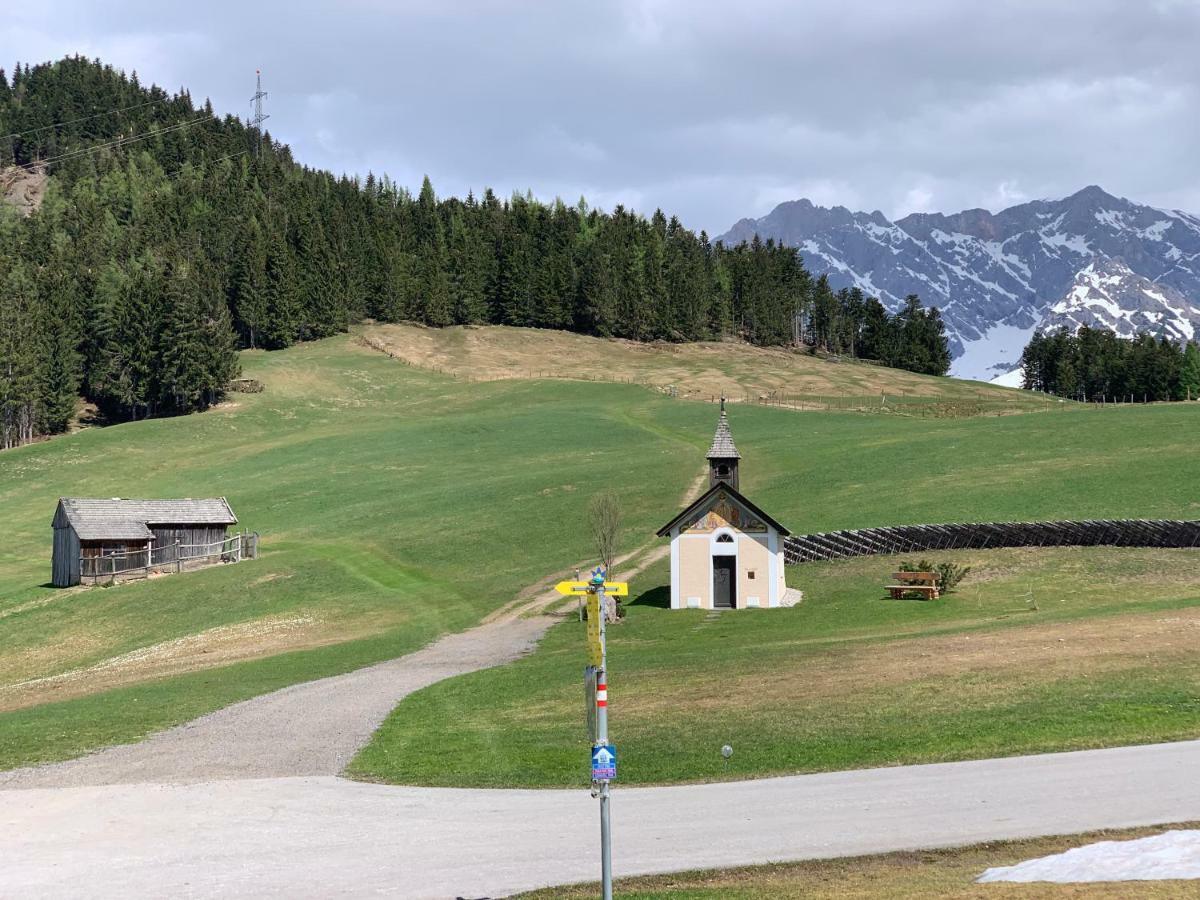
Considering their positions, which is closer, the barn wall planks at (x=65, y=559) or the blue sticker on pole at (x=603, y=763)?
the blue sticker on pole at (x=603, y=763)

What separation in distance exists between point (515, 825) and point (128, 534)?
58.7 metres

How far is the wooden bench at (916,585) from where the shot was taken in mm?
52750

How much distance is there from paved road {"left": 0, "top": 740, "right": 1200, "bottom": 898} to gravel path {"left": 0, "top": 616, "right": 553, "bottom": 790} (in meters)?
2.15

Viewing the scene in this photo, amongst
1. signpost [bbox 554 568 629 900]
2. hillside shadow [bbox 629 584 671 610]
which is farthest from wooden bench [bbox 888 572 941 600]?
signpost [bbox 554 568 629 900]

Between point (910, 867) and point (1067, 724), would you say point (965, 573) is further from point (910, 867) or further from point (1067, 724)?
point (910, 867)

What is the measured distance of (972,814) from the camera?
20500mm

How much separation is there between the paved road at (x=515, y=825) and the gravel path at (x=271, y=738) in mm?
2147

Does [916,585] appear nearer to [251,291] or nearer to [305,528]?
[305,528]

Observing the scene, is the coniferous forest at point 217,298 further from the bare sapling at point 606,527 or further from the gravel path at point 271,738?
the gravel path at point 271,738

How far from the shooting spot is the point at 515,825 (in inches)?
878

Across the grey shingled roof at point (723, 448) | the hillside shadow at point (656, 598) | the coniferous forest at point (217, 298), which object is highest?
the coniferous forest at point (217, 298)

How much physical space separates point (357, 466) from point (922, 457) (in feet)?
154

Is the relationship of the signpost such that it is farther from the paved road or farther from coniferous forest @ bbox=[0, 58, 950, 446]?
coniferous forest @ bbox=[0, 58, 950, 446]

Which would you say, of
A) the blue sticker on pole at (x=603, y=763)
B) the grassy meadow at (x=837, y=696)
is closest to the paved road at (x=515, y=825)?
the grassy meadow at (x=837, y=696)
